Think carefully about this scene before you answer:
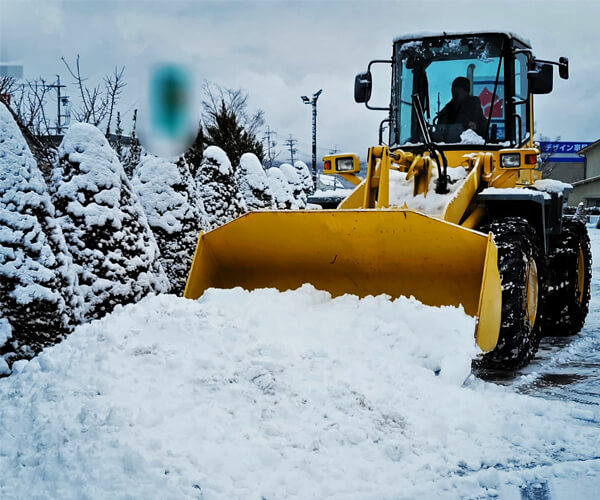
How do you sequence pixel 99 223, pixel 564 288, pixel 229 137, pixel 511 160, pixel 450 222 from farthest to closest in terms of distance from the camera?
pixel 229 137
pixel 564 288
pixel 99 223
pixel 511 160
pixel 450 222

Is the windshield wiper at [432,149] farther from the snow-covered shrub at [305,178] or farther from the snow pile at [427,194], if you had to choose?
the snow-covered shrub at [305,178]

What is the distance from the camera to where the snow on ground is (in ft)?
10.0

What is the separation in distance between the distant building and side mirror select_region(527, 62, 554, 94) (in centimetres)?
4667

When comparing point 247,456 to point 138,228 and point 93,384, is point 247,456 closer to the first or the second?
point 93,384

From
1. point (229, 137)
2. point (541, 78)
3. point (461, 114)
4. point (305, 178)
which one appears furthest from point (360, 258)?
point (229, 137)

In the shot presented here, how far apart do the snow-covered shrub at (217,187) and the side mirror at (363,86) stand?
4472 millimetres

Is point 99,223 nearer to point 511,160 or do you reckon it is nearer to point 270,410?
point 270,410

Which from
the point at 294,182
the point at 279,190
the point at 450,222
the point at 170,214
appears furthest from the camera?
the point at 294,182

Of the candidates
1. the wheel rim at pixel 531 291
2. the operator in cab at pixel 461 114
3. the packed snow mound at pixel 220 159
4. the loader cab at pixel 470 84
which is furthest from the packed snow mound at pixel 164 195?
the wheel rim at pixel 531 291

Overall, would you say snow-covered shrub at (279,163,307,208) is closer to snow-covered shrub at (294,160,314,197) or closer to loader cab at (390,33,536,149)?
snow-covered shrub at (294,160,314,197)

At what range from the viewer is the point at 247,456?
10.4 ft

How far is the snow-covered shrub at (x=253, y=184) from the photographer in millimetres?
14203

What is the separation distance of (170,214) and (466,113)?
3829mm

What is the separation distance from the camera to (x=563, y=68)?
20.8 ft
